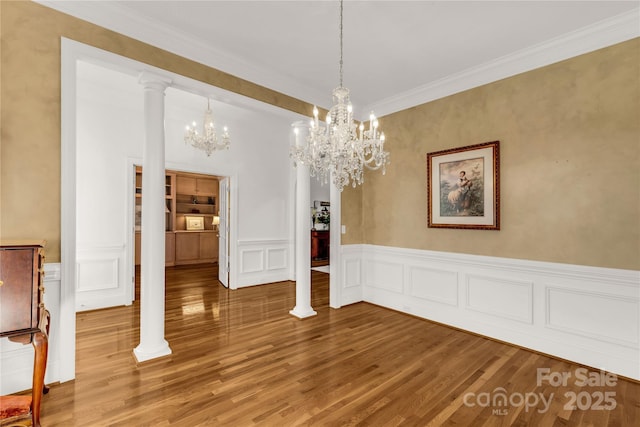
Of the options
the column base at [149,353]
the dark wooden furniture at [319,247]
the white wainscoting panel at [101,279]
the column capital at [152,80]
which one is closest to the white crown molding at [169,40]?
the column capital at [152,80]

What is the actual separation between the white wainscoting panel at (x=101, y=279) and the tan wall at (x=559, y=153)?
459 centimetres

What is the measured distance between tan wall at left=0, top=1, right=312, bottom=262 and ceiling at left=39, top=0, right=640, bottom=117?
0.65 feet

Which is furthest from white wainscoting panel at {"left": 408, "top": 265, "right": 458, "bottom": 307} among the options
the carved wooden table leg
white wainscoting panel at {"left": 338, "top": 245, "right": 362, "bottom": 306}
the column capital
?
the carved wooden table leg

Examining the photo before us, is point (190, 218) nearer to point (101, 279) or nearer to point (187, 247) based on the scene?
point (187, 247)

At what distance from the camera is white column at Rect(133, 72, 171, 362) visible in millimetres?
2946

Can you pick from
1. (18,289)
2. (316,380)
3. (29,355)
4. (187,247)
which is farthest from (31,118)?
(187,247)

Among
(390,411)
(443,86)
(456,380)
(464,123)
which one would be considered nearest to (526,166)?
(464,123)

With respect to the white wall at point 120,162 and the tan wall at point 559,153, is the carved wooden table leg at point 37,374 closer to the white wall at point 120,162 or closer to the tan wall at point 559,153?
the white wall at point 120,162

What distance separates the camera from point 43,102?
2385 mm

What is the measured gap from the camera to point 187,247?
335 inches

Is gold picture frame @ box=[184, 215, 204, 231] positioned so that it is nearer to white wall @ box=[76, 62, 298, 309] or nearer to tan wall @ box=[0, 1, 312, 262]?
white wall @ box=[76, 62, 298, 309]

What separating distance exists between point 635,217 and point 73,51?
508 centimetres

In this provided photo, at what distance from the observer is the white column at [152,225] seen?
9.67 feet

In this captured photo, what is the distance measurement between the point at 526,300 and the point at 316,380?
96.9 inches
